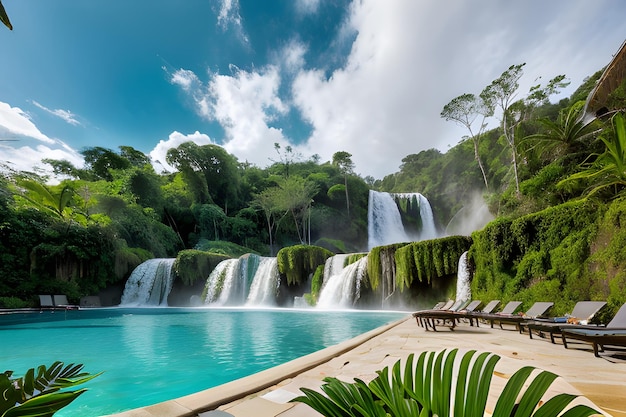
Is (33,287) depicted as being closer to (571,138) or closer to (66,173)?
(66,173)

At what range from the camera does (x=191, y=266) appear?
20125mm

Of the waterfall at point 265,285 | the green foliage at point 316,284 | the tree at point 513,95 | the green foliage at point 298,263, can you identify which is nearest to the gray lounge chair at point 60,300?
the waterfall at point 265,285

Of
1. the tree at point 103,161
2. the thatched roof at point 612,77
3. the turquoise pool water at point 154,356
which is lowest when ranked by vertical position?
the turquoise pool water at point 154,356

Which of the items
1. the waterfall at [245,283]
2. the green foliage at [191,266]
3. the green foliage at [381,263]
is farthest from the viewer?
the green foliage at [191,266]

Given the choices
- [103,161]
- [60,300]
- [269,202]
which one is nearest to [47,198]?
[60,300]

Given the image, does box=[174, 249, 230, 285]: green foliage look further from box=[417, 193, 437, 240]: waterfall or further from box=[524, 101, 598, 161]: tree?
box=[524, 101, 598, 161]: tree

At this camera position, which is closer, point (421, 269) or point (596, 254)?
point (596, 254)

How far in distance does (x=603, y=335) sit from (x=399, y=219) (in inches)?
1075

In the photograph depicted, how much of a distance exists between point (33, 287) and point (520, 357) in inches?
949

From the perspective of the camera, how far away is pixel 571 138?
41.6 feet

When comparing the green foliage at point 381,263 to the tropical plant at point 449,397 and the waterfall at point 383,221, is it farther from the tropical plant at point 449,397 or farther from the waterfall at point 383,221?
the tropical plant at point 449,397

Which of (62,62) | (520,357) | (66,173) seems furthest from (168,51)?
(520,357)

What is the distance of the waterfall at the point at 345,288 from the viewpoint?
15.2m

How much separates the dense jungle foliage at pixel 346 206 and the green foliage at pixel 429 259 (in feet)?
0.56
